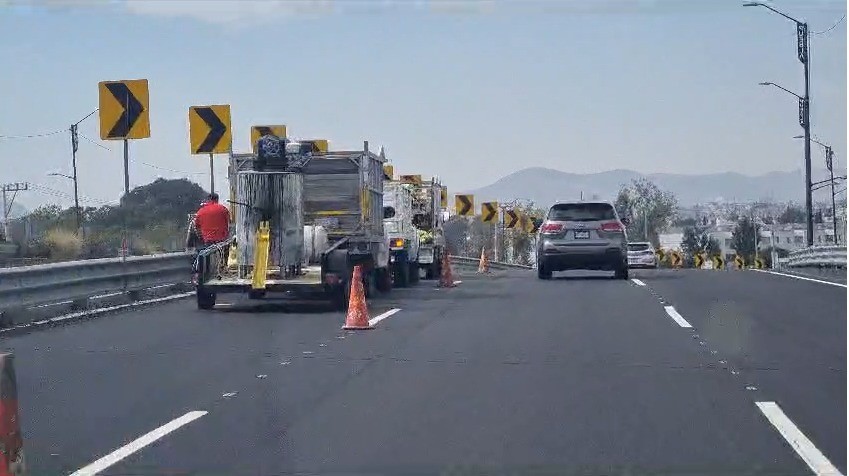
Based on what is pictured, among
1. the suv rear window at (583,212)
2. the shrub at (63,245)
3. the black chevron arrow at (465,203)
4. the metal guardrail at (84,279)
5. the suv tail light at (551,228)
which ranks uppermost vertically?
the black chevron arrow at (465,203)

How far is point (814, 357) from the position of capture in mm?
12992

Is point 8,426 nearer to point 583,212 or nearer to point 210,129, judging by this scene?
point 210,129

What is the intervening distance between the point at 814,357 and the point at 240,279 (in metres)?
9.50

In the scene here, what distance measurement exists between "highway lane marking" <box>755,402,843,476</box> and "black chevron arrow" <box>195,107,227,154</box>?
1511 cm

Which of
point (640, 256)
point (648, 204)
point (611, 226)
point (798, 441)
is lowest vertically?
point (798, 441)

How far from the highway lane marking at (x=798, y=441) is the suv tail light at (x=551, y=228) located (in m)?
19.8

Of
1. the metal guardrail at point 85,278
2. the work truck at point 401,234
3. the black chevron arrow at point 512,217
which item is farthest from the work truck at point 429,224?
the black chevron arrow at point 512,217

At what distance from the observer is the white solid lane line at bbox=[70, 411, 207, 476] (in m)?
7.61

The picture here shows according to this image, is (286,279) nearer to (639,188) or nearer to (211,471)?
(211,471)

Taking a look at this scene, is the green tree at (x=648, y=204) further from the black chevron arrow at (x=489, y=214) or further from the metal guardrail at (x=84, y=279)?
the metal guardrail at (x=84, y=279)

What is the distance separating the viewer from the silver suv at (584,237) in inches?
1157

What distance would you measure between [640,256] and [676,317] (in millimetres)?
31509

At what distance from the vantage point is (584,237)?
29484mm

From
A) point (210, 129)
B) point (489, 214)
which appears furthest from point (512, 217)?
point (210, 129)
